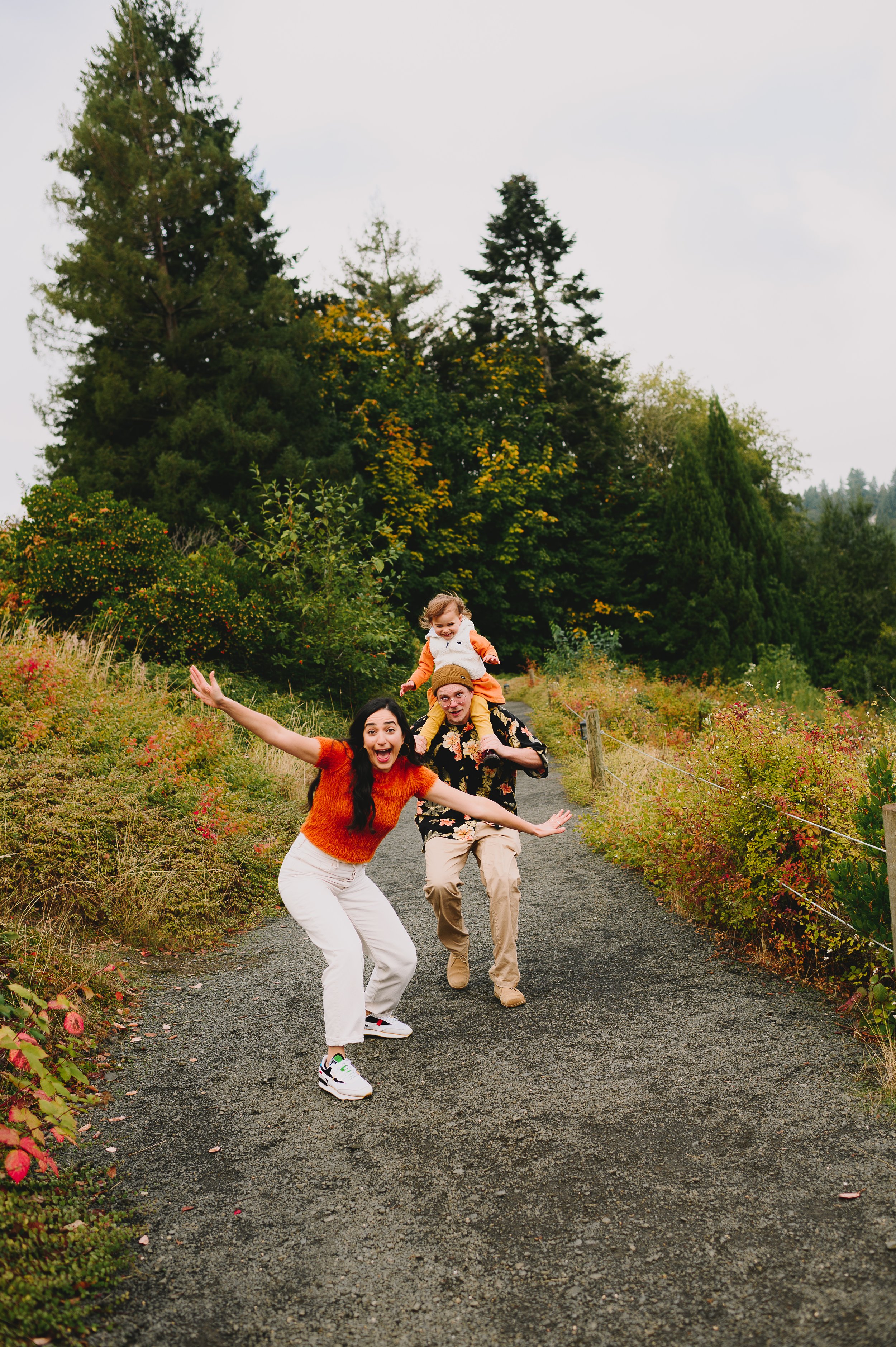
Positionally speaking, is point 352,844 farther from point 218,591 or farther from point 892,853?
point 218,591

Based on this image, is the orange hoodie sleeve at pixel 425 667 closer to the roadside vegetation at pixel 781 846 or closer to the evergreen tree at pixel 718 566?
the roadside vegetation at pixel 781 846

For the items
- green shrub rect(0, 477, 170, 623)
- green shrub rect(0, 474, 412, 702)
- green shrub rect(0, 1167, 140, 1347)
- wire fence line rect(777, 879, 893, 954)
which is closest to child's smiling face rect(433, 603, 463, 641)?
wire fence line rect(777, 879, 893, 954)

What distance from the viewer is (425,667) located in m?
5.70

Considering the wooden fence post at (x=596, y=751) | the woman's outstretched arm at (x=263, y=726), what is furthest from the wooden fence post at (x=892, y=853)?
the wooden fence post at (x=596, y=751)

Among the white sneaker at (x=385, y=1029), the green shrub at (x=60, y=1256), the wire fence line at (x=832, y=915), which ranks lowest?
the white sneaker at (x=385, y=1029)

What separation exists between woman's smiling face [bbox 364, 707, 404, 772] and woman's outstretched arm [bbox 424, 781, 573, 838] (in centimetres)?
31

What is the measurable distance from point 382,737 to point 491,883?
1.16 metres

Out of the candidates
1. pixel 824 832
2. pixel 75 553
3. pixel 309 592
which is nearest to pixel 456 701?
pixel 824 832

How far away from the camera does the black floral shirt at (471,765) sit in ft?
15.9

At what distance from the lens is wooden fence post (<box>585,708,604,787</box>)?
9.66 meters

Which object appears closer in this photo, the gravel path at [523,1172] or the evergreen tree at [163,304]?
the gravel path at [523,1172]

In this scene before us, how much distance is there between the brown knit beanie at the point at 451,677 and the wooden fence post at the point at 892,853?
7.03 feet

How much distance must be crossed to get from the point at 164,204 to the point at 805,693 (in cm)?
1661

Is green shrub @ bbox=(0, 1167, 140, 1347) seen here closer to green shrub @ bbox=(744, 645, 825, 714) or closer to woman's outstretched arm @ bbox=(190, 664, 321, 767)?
woman's outstretched arm @ bbox=(190, 664, 321, 767)
